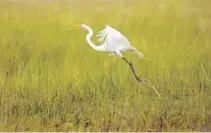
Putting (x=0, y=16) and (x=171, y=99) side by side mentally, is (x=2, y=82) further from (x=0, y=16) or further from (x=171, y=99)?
(x=171, y=99)

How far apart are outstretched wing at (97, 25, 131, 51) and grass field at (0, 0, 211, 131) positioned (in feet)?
0.13

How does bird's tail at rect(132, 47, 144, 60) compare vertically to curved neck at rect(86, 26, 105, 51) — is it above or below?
below

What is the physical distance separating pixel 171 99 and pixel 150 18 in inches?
21.0

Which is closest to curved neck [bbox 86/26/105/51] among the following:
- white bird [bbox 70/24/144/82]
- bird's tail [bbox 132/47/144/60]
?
white bird [bbox 70/24/144/82]

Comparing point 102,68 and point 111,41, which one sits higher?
point 111,41

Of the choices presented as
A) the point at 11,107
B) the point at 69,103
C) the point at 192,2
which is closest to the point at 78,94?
the point at 69,103

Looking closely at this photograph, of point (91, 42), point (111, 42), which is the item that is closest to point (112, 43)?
point (111, 42)

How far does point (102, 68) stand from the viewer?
107 inches

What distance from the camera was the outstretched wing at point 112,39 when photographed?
2.68 meters

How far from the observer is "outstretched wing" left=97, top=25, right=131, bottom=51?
2680 millimetres

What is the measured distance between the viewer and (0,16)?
8.84 ft

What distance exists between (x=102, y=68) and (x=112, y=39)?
0.20 meters

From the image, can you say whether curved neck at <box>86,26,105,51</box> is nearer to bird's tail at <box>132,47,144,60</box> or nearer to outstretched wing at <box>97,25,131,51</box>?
outstretched wing at <box>97,25,131,51</box>

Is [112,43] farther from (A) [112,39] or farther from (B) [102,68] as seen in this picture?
(B) [102,68]
